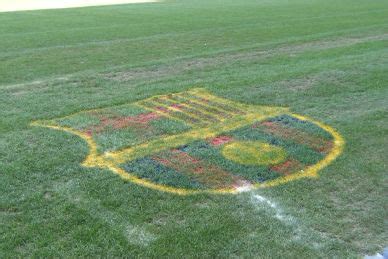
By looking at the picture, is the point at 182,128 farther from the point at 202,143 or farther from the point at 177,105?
the point at 177,105

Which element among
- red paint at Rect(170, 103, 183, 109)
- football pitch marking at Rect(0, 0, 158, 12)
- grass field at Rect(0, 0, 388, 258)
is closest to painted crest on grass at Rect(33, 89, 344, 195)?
red paint at Rect(170, 103, 183, 109)

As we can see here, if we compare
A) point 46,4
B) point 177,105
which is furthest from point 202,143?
point 46,4

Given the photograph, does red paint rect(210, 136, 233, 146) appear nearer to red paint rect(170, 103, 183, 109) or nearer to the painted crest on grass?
the painted crest on grass

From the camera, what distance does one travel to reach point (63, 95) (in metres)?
9.43

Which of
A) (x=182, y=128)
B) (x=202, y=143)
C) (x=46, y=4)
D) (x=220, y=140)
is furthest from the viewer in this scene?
(x=46, y=4)

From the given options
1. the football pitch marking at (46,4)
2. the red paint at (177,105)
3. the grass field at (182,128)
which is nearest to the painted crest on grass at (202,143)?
the red paint at (177,105)

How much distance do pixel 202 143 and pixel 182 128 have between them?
65 centimetres

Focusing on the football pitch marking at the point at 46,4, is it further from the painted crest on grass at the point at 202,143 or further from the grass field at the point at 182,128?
the painted crest on grass at the point at 202,143

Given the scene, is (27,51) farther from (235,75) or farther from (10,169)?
(10,169)

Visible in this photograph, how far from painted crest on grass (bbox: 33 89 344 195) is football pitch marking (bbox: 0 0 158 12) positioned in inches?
742

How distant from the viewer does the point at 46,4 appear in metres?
27.9

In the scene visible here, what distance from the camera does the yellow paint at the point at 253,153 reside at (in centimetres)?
664

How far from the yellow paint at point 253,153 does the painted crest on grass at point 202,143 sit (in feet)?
0.04

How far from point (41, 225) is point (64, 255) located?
23.1 inches
